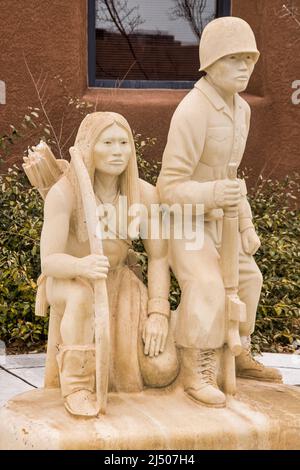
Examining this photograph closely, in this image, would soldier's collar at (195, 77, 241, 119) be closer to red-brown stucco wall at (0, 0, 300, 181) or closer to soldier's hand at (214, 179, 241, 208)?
soldier's hand at (214, 179, 241, 208)

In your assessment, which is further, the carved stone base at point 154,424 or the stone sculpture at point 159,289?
the stone sculpture at point 159,289

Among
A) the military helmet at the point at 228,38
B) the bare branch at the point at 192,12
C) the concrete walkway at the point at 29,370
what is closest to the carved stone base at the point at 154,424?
the concrete walkway at the point at 29,370

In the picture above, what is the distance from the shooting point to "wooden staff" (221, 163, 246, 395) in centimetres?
296

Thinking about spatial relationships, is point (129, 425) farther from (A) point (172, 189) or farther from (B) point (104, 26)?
(B) point (104, 26)

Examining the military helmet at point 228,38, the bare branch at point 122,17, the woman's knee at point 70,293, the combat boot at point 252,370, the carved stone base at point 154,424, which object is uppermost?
the bare branch at point 122,17

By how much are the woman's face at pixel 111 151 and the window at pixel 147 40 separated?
3.73m

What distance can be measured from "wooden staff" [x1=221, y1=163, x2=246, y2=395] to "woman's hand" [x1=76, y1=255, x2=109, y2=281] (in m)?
0.45

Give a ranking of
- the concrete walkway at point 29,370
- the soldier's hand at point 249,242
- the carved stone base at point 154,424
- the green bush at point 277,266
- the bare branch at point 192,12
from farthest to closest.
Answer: the bare branch at point 192,12
the green bush at point 277,266
the concrete walkway at point 29,370
the soldier's hand at point 249,242
the carved stone base at point 154,424

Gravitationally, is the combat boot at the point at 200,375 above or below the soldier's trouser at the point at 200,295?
below

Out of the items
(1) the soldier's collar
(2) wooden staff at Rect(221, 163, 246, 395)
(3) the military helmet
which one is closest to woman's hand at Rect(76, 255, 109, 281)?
(2) wooden staff at Rect(221, 163, 246, 395)

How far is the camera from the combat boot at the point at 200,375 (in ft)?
9.64

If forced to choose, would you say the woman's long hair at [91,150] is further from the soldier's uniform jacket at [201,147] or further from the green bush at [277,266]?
the green bush at [277,266]
